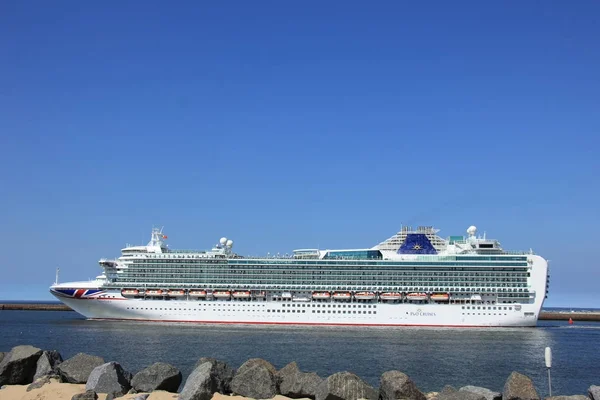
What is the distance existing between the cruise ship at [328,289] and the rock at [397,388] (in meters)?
43.8

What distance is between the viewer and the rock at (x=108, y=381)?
17.5 meters

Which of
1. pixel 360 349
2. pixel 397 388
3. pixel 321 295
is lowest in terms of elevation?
pixel 360 349

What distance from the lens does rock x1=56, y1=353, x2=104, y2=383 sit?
62.0ft

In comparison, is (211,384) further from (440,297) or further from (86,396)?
(440,297)

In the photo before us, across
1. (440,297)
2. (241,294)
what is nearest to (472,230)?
(440,297)

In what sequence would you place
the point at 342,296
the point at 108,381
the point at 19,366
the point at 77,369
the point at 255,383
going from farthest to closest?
the point at 342,296 < the point at 19,366 < the point at 77,369 < the point at 255,383 < the point at 108,381

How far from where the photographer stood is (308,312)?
6291cm

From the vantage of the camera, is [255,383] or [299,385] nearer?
[255,383]

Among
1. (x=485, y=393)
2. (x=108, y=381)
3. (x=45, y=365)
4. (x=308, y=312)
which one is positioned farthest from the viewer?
(x=308, y=312)

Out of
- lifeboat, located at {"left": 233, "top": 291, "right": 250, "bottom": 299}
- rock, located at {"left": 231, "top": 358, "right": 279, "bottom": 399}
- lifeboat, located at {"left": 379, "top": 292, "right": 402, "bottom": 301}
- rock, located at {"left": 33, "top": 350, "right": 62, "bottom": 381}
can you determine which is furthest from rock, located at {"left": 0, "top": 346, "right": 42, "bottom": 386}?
lifeboat, located at {"left": 379, "top": 292, "right": 402, "bottom": 301}

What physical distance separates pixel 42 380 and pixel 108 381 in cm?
276

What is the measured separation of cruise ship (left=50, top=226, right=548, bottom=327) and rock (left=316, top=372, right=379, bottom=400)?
146 feet

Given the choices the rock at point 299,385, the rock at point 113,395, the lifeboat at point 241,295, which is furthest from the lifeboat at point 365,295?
the rock at point 113,395

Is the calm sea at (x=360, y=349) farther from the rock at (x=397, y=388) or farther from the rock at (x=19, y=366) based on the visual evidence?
the rock at (x=19, y=366)
